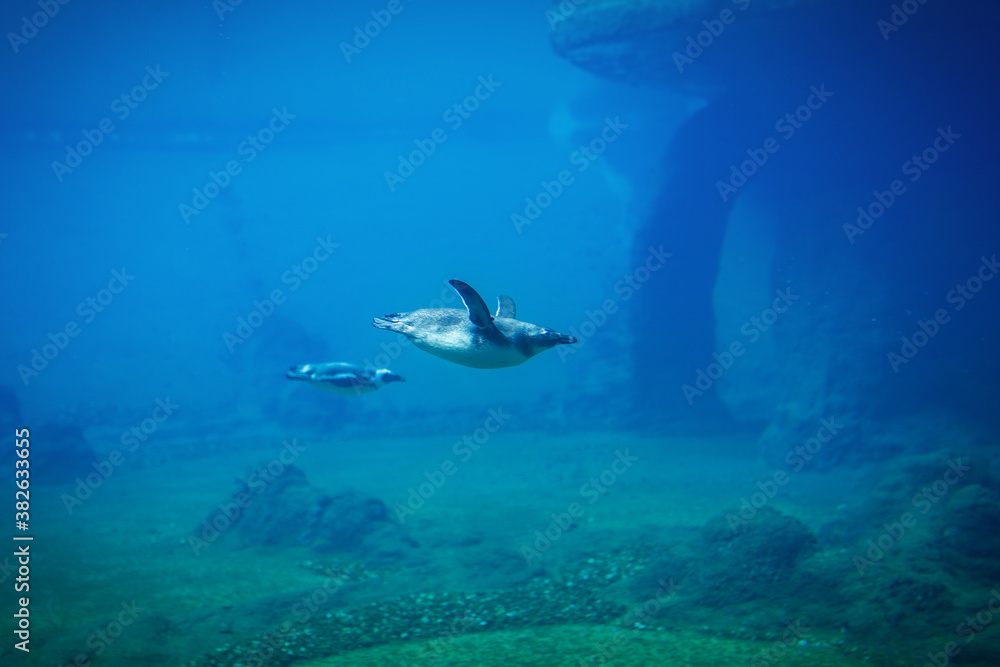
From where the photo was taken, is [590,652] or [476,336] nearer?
[476,336]

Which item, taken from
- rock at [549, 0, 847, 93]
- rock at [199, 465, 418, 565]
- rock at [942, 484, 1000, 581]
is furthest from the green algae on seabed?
rock at [549, 0, 847, 93]

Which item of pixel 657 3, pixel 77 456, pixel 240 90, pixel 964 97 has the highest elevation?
pixel 240 90

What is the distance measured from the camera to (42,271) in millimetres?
84875

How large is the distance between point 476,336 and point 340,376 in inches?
145

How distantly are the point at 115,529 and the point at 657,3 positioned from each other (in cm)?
1832

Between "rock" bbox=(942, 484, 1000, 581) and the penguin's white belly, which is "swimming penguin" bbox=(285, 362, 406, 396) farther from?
"rock" bbox=(942, 484, 1000, 581)

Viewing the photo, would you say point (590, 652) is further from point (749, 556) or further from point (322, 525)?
point (322, 525)

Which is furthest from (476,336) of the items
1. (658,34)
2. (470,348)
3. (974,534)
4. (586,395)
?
(586,395)

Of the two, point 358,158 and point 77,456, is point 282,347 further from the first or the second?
point 358,158

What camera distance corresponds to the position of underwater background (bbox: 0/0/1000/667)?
5379mm

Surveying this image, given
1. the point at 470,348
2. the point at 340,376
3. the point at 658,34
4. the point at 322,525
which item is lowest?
the point at 322,525

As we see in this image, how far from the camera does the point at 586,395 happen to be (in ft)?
72.1

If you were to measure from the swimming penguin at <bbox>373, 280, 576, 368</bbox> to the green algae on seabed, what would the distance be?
2465mm

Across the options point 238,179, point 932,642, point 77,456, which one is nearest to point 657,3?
point 932,642
